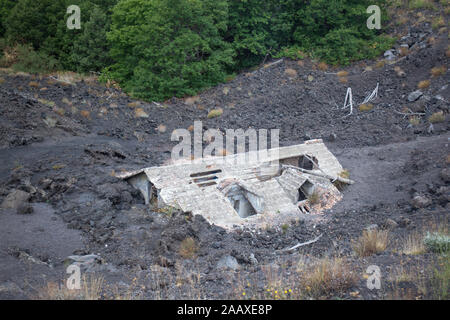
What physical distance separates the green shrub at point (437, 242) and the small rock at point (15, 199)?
10.2m

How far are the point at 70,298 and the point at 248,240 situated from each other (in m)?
5.01

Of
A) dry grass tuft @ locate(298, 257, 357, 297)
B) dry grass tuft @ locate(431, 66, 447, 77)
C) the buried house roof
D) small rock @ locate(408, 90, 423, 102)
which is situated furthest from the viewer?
dry grass tuft @ locate(431, 66, 447, 77)

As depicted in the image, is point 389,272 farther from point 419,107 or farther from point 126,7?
point 126,7

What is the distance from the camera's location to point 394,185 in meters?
13.2

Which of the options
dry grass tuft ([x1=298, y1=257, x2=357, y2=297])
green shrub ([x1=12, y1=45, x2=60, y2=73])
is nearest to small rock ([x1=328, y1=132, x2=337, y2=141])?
dry grass tuft ([x1=298, y1=257, x2=357, y2=297])

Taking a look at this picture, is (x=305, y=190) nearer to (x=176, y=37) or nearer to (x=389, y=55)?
(x=176, y=37)

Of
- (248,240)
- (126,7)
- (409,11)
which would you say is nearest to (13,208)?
(248,240)

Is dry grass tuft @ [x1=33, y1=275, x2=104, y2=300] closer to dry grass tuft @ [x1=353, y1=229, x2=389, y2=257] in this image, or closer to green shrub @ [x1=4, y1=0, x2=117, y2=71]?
dry grass tuft @ [x1=353, y1=229, x2=389, y2=257]

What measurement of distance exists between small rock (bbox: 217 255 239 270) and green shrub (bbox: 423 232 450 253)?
3914mm

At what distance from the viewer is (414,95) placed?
61.6 feet

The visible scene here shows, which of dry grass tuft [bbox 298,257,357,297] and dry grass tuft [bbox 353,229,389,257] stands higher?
dry grass tuft [bbox 353,229,389,257]

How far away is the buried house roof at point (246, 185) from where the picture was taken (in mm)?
11688

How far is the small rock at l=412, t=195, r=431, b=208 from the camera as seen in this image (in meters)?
11.1
